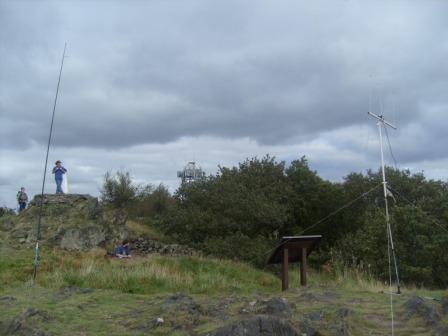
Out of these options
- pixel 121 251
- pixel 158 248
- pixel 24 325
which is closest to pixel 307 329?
pixel 24 325

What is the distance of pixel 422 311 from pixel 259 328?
290 centimetres

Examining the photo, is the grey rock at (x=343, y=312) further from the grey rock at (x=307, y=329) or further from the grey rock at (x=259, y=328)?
the grey rock at (x=259, y=328)

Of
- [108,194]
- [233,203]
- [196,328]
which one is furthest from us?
[108,194]

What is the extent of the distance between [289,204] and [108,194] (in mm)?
11437

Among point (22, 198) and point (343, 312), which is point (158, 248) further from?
point (343, 312)

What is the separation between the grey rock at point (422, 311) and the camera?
23.7ft

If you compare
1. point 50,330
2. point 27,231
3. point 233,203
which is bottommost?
point 50,330

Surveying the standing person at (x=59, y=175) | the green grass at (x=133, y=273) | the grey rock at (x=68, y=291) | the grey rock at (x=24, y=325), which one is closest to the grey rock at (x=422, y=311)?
the grey rock at (x=24, y=325)

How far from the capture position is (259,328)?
20.2 feet

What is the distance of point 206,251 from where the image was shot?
20656 mm

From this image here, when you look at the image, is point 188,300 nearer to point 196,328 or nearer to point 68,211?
point 196,328

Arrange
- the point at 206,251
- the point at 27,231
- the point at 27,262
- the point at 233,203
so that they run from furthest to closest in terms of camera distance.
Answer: the point at 233,203 < the point at 206,251 < the point at 27,231 < the point at 27,262

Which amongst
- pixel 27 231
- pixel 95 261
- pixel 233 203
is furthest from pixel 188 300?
pixel 233 203

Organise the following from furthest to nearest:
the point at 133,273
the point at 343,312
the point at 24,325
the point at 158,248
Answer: the point at 158,248 → the point at 133,273 → the point at 343,312 → the point at 24,325
